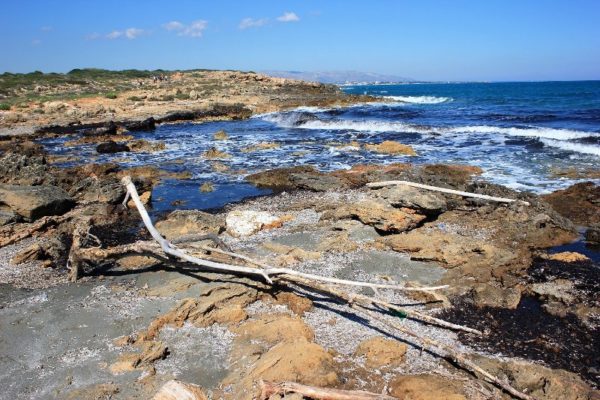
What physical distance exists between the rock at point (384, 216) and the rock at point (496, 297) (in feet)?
7.15

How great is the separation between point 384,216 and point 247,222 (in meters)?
2.61

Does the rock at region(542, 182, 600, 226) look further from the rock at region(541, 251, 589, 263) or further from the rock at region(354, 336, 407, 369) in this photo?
the rock at region(354, 336, 407, 369)

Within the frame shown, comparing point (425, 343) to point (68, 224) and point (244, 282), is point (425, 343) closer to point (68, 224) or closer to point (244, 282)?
point (244, 282)

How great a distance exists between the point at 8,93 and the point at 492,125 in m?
45.1

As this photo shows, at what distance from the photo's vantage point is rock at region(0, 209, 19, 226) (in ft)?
29.3

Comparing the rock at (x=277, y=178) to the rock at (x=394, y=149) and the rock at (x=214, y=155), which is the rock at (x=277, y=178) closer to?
the rock at (x=214, y=155)

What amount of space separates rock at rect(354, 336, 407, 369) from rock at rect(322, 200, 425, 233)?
3.43 meters

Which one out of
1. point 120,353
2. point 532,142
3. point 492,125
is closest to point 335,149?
point 532,142

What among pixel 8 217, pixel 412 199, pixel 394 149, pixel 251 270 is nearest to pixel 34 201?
pixel 8 217

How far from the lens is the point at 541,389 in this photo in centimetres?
421

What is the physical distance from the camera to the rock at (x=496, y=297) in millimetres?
5906

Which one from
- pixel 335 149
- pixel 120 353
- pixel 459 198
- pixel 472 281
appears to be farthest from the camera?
pixel 335 149

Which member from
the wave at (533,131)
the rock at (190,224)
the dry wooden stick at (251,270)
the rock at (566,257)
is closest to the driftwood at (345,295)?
the dry wooden stick at (251,270)

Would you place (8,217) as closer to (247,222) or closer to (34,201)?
(34,201)
